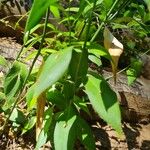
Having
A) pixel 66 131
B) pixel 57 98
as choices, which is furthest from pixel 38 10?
pixel 57 98

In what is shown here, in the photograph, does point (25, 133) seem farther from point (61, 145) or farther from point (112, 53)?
point (112, 53)

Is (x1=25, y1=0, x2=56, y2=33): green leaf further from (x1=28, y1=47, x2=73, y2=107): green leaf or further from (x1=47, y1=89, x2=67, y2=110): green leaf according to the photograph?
(x1=47, y1=89, x2=67, y2=110): green leaf

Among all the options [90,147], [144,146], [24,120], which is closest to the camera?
[90,147]

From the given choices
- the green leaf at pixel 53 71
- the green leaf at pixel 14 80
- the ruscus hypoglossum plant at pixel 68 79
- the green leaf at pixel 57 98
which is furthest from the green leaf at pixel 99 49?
the green leaf at pixel 14 80

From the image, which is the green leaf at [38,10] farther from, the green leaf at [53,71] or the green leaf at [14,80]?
the green leaf at [14,80]

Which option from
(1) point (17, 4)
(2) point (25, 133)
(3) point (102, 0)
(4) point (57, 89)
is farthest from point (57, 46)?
(1) point (17, 4)

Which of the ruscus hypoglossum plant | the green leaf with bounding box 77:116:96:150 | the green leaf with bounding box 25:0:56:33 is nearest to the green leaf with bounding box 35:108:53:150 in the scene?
the ruscus hypoglossum plant

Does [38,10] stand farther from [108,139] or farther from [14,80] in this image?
[108,139]

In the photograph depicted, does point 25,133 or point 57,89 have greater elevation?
point 57,89
